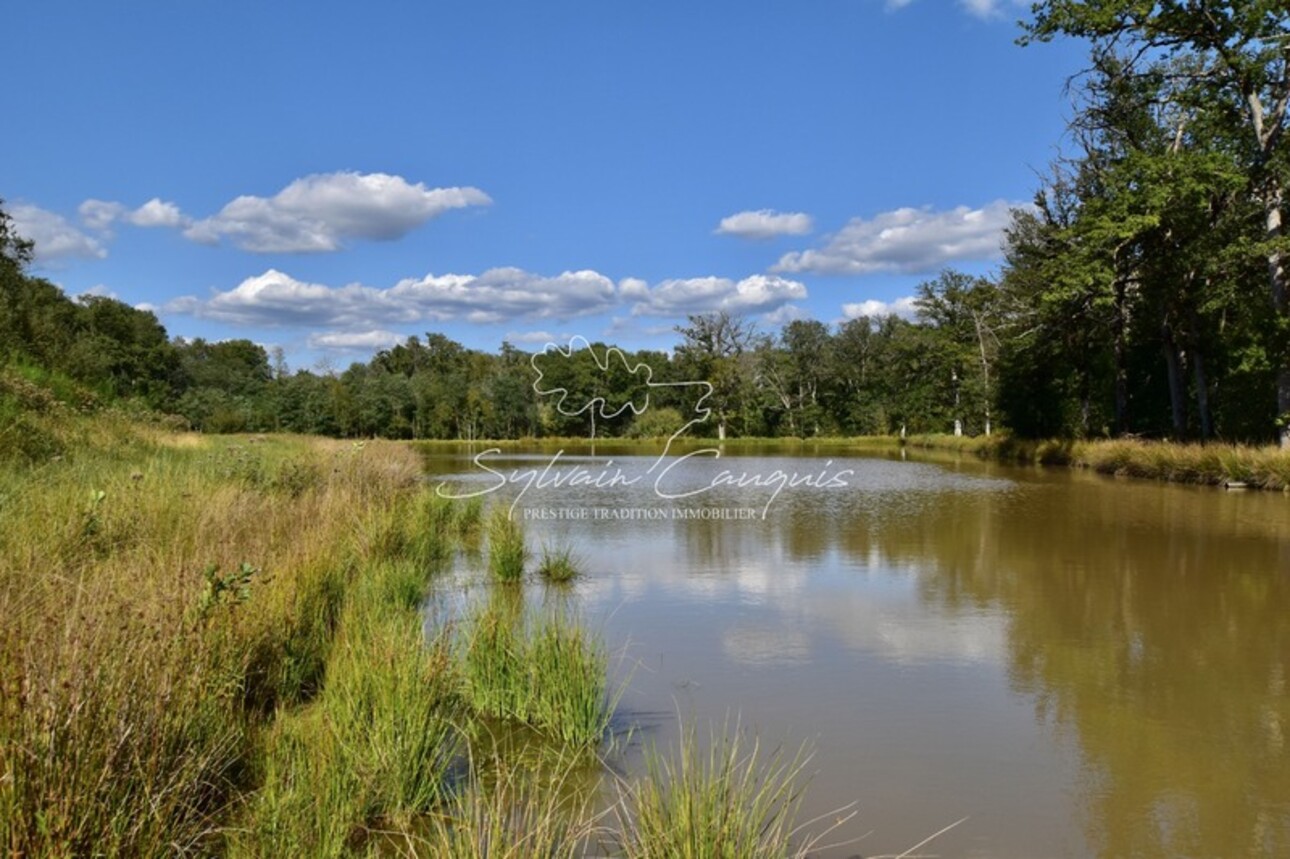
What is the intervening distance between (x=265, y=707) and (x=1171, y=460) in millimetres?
21634

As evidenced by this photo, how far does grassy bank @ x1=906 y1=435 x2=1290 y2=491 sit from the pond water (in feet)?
11.7

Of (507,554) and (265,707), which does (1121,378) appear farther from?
(265,707)

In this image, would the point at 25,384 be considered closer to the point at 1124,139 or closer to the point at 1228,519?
the point at 1228,519

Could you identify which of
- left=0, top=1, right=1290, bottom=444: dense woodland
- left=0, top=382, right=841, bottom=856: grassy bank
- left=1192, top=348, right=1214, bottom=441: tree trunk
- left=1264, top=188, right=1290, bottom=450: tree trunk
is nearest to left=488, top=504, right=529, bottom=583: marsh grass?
left=0, top=382, right=841, bottom=856: grassy bank

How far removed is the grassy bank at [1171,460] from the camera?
17.4m

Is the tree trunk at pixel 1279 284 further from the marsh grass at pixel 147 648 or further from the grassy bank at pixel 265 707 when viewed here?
the marsh grass at pixel 147 648

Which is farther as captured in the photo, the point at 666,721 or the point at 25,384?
the point at 25,384

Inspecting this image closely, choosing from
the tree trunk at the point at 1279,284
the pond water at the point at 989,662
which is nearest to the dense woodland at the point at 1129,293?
the tree trunk at the point at 1279,284

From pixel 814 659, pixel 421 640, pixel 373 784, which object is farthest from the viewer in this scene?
pixel 814 659

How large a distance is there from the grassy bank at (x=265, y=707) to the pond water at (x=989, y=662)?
32.1 inches

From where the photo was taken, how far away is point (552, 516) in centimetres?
1547

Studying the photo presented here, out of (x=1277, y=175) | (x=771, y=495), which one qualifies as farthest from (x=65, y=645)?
(x=1277, y=175)

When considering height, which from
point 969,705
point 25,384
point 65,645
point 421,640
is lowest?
point 969,705

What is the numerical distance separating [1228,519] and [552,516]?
1121cm
